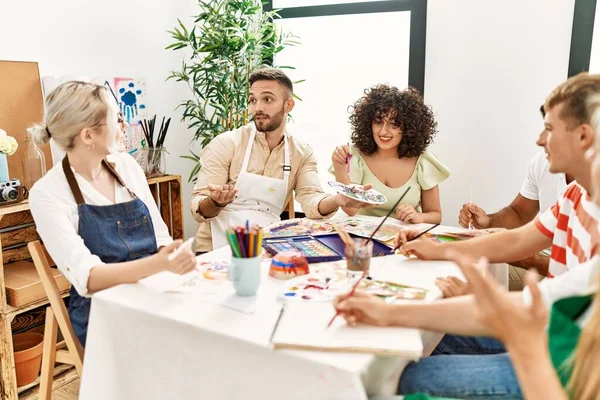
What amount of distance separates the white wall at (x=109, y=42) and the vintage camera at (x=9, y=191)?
684mm

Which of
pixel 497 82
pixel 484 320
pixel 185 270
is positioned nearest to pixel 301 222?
pixel 185 270

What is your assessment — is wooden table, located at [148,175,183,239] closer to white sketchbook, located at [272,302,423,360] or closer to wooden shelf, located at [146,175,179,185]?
wooden shelf, located at [146,175,179,185]

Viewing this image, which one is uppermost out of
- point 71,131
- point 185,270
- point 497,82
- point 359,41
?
point 359,41

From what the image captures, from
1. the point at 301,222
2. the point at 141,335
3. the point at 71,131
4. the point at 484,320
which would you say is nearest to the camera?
the point at 484,320

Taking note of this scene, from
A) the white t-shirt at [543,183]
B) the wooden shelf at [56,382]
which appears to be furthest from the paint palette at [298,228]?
the wooden shelf at [56,382]

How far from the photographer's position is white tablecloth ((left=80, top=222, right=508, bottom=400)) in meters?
0.91

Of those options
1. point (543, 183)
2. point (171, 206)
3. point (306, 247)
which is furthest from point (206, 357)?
point (171, 206)

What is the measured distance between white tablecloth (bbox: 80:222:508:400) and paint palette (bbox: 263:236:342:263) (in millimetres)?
190

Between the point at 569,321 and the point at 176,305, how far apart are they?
2.71 ft

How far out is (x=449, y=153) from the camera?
2844 millimetres

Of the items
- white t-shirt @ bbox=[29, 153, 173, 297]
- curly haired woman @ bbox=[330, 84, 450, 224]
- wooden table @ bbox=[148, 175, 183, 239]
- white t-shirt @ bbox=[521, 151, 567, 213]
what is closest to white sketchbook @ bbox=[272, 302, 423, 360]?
white t-shirt @ bbox=[29, 153, 173, 297]

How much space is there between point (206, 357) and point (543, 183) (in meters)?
1.77

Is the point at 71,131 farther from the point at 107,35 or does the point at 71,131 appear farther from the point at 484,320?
the point at 107,35

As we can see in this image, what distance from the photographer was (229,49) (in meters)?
2.90
